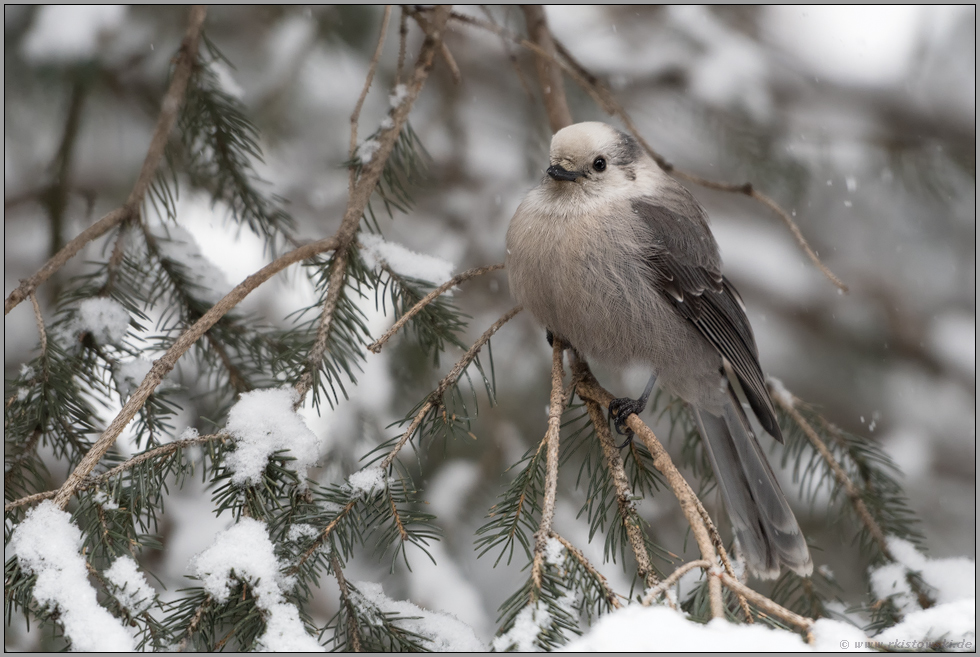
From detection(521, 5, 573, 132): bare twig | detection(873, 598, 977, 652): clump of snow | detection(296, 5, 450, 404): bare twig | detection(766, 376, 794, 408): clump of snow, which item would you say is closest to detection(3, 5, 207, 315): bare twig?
detection(296, 5, 450, 404): bare twig

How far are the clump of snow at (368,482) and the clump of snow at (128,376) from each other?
2.34 ft

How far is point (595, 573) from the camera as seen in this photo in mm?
1314

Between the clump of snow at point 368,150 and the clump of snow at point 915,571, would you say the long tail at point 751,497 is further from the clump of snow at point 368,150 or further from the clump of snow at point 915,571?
the clump of snow at point 368,150

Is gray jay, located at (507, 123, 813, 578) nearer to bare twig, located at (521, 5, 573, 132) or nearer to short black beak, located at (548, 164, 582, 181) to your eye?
short black beak, located at (548, 164, 582, 181)

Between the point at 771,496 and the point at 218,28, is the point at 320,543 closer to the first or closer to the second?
the point at 771,496

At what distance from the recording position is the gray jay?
215 centimetres

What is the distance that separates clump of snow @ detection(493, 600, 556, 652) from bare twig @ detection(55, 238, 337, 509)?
83 cm

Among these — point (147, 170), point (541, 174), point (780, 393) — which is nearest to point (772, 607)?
point (780, 393)

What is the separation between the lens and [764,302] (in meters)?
3.82

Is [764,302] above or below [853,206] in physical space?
below

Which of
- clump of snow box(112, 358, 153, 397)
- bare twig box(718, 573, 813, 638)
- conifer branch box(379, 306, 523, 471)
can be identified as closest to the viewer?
bare twig box(718, 573, 813, 638)

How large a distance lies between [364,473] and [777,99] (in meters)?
3.23

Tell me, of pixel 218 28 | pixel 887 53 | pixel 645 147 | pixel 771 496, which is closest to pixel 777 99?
pixel 887 53

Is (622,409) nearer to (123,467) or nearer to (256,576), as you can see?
(256,576)
